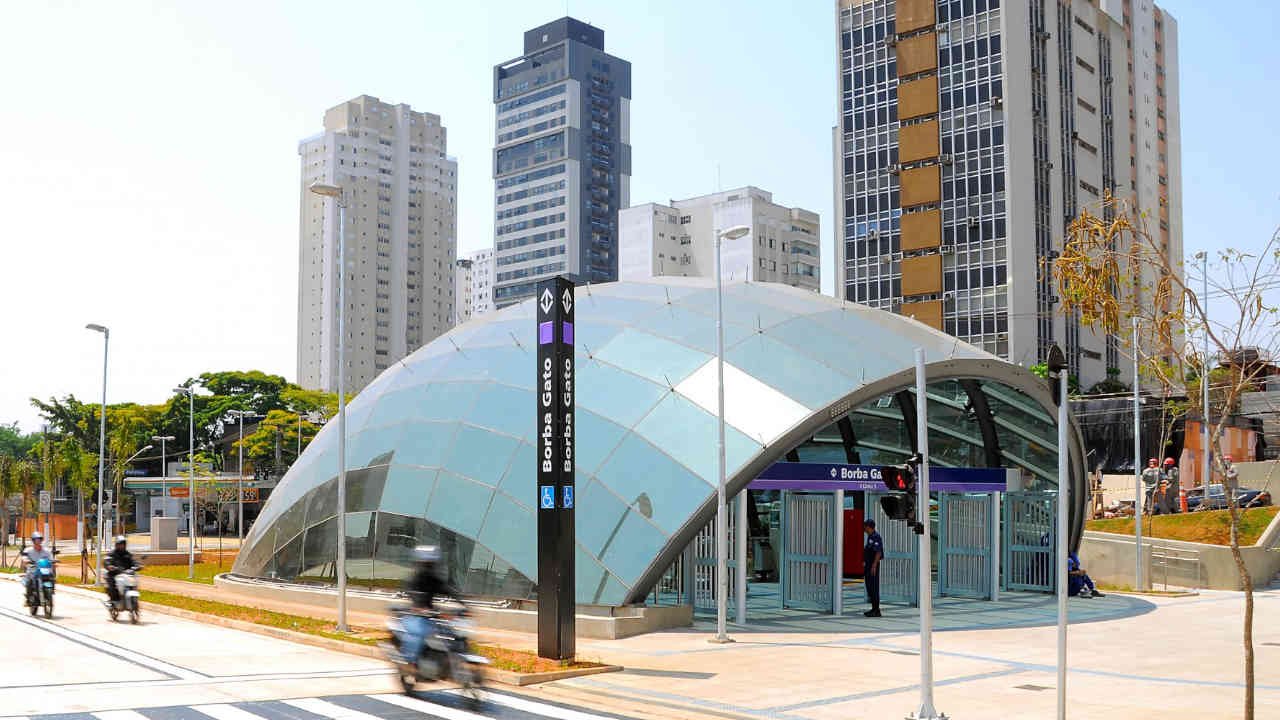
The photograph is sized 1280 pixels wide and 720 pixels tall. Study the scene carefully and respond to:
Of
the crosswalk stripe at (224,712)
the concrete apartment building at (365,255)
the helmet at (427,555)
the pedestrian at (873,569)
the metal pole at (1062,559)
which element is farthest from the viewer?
the concrete apartment building at (365,255)

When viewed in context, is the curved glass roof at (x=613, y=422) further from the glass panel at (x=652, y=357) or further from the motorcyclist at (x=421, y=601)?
the motorcyclist at (x=421, y=601)

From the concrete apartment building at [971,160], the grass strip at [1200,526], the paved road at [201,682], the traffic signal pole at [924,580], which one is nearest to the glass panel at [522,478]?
the paved road at [201,682]

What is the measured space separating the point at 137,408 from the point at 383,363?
273 ft

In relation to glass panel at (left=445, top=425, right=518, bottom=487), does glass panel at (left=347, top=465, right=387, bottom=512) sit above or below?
below

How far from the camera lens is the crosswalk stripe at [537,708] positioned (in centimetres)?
1359

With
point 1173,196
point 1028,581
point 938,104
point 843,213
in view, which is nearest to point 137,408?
point 843,213

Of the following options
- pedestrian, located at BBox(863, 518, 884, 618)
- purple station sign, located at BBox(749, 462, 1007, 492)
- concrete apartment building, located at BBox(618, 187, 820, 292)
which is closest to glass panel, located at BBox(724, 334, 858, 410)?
purple station sign, located at BBox(749, 462, 1007, 492)

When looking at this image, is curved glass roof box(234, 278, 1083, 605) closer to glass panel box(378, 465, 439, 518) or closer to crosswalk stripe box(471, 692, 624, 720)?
glass panel box(378, 465, 439, 518)

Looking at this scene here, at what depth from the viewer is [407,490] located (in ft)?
87.0

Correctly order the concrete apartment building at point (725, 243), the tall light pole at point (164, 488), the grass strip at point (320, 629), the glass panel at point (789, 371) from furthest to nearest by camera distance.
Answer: the concrete apartment building at point (725, 243) < the tall light pole at point (164, 488) < the glass panel at point (789, 371) < the grass strip at point (320, 629)

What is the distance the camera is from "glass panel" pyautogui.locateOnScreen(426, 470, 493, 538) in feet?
80.7

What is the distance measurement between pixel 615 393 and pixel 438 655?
36.8 feet

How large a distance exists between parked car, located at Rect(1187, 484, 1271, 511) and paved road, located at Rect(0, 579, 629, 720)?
41.8 m

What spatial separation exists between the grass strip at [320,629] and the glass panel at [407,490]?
316 cm
